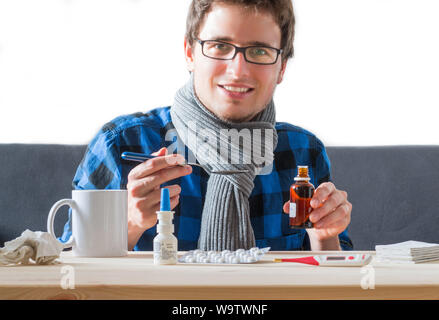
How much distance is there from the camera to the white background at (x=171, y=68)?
215 cm

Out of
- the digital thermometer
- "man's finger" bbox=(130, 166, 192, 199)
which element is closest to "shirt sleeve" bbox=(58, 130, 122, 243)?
"man's finger" bbox=(130, 166, 192, 199)

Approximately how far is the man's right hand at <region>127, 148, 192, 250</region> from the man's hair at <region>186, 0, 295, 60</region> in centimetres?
50

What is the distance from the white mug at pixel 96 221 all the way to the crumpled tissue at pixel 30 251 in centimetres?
6

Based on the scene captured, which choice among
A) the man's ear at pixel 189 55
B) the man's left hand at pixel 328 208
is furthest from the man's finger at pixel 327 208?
the man's ear at pixel 189 55

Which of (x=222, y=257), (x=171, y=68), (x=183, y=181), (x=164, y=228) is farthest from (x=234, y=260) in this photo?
(x=171, y=68)

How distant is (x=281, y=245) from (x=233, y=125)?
0.35 meters

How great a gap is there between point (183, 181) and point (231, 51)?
359 millimetres

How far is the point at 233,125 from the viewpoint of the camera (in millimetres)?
1383

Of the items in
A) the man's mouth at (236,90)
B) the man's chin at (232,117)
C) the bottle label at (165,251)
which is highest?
the man's mouth at (236,90)

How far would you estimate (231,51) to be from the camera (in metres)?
1.27

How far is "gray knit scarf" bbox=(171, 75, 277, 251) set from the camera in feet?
4.14

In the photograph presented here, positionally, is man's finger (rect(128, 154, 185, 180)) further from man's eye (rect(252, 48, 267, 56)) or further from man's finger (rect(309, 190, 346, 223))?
man's eye (rect(252, 48, 267, 56))

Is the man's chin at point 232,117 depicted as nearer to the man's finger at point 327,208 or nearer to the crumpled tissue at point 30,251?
the man's finger at point 327,208
